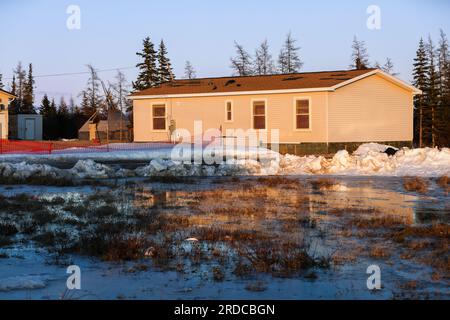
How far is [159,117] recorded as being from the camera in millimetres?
32938

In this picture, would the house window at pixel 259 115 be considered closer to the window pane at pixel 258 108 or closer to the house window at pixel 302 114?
the window pane at pixel 258 108

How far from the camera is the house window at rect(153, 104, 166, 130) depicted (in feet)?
107

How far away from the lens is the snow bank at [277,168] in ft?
67.3

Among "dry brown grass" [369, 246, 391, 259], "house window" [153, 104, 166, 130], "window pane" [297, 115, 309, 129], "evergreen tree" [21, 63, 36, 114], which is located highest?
"evergreen tree" [21, 63, 36, 114]

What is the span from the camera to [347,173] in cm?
2198

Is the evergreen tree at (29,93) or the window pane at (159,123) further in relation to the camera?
the evergreen tree at (29,93)

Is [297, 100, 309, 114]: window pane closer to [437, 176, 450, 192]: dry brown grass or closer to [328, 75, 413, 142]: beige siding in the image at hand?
[328, 75, 413, 142]: beige siding

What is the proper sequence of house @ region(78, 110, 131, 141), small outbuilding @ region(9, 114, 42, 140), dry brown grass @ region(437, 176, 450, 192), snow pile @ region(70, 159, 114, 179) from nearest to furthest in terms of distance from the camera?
dry brown grass @ region(437, 176, 450, 192)
snow pile @ region(70, 159, 114, 179)
house @ region(78, 110, 131, 141)
small outbuilding @ region(9, 114, 42, 140)

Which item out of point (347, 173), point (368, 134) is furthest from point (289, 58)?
point (347, 173)

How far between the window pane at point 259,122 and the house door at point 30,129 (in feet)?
87.0

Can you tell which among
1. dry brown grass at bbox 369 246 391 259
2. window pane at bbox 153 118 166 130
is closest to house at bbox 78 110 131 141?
window pane at bbox 153 118 166 130

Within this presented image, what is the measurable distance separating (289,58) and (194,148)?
3756cm

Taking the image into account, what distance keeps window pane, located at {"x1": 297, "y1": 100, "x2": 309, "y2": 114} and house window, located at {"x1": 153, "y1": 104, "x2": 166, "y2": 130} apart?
7685 mm

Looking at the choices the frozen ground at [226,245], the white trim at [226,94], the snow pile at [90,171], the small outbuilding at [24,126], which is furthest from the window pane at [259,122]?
the small outbuilding at [24,126]
